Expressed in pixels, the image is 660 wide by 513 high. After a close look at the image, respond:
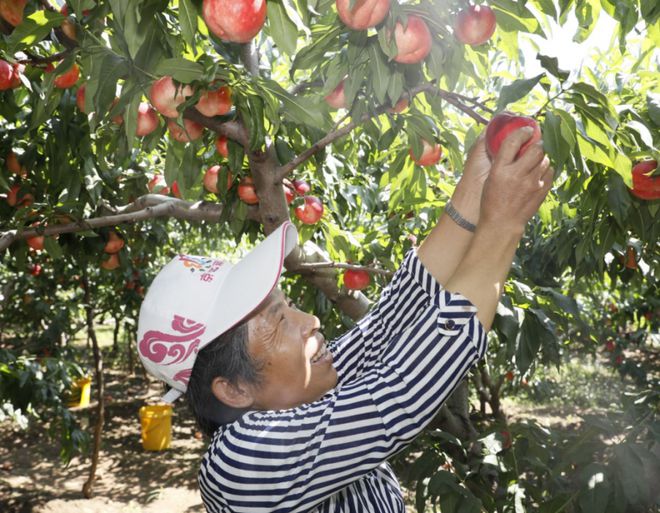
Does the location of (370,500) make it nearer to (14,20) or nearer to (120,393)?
(14,20)

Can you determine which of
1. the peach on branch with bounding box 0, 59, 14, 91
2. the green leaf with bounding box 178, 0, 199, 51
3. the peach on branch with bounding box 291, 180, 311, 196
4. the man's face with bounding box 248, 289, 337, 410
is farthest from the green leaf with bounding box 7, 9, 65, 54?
the peach on branch with bounding box 291, 180, 311, 196

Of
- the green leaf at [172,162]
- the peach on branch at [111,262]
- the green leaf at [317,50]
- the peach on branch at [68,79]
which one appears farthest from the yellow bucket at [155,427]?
the green leaf at [317,50]

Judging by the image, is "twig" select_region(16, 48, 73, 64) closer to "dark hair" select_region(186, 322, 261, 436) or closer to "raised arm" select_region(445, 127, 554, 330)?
"dark hair" select_region(186, 322, 261, 436)

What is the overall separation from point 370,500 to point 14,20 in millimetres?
1568

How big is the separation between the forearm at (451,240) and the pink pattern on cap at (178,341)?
0.51m

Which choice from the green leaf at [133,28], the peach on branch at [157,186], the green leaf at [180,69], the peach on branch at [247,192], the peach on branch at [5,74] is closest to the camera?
the green leaf at [133,28]

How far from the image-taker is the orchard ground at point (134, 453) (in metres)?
6.25

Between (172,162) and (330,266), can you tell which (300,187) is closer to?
(330,266)

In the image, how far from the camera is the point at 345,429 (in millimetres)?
1089

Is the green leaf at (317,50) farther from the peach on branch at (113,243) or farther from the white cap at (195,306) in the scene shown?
the peach on branch at (113,243)

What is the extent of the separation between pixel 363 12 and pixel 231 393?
87 centimetres

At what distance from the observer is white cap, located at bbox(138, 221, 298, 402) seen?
133 centimetres

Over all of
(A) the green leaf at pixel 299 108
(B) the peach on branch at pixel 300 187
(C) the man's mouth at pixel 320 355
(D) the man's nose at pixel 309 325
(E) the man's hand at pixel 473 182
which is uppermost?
(A) the green leaf at pixel 299 108

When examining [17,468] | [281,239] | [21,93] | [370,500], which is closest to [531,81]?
[281,239]
